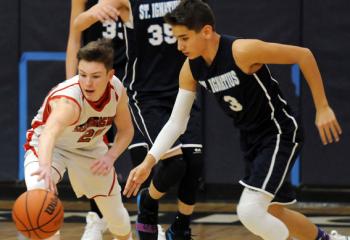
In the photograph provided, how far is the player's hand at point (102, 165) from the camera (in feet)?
19.6

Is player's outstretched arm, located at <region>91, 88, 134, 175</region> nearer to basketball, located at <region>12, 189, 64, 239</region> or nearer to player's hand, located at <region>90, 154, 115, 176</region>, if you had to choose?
player's hand, located at <region>90, 154, 115, 176</region>

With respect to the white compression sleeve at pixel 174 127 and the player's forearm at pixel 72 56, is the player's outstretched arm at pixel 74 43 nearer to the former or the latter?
the player's forearm at pixel 72 56

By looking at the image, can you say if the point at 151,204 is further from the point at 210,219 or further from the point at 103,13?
the point at 210,219

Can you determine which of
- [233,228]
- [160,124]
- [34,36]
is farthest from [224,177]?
[160,124]

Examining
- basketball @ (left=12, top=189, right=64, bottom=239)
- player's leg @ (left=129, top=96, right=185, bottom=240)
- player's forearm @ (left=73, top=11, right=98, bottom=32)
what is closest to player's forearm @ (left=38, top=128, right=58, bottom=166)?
basketball @ (left=12, top=189, right=64, bottom=239)

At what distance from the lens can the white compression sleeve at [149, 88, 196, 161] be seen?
226 inches

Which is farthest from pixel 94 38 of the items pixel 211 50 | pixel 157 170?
pixel 211 50

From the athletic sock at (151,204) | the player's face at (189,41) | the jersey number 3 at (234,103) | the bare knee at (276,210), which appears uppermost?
the player's face at (189,41)

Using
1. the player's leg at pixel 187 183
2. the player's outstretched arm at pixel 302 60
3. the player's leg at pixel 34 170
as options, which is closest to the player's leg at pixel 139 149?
the player's leg at pixel 187 183

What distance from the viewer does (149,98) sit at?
22.7 ft

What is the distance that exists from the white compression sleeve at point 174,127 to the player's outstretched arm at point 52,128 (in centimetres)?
53

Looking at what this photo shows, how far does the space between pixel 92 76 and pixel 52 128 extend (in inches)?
22.2

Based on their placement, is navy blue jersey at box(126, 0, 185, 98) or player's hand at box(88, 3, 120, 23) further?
navy blue jersey at box(126, 0, 185, 98)

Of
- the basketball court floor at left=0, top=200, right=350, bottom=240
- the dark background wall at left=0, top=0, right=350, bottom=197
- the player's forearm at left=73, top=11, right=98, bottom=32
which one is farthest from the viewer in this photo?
the dark background wall at left=0, top=0, right=350, bottom=197
